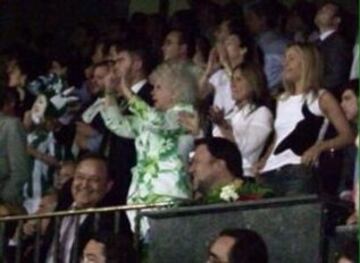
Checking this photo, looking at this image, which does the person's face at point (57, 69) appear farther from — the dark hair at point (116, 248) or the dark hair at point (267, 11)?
the dark hair at point (116, 248)

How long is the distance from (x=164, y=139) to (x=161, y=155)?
11 cm

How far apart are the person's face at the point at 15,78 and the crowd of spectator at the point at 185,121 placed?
Result: 21 millimetres

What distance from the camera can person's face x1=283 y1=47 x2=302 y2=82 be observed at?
14055 millimetres

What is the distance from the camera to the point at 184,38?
1675 centimetres

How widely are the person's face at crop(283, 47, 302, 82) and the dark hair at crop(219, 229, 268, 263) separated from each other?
251 centimetres

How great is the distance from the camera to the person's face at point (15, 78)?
18698mm

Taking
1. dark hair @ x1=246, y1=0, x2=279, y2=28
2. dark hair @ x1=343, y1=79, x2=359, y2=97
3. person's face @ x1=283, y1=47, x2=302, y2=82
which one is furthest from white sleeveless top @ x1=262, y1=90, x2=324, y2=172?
dark hair @ x1=246, y1=0, x2=279, y2=28

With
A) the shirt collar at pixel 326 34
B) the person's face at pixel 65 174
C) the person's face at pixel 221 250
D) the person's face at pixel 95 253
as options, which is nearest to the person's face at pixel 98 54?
the person's face at pixel 65 174

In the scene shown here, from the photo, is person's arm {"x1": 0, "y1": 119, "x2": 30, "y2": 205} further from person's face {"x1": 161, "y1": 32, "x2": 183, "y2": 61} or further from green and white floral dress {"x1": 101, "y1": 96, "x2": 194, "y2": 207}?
green and white floral dress {"x1": 101, "y1": 96, "x2": 194, "y2": 207}

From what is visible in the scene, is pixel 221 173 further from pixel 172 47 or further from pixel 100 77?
pixel 100 77

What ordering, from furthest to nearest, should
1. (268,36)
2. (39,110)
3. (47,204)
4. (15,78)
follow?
(15,78) < (39,110) < (268,36) < (47,204)

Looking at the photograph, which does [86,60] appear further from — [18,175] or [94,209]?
[94,209]

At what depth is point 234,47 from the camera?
15867 millimetres

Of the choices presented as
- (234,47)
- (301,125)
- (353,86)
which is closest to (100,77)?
(234,47)
